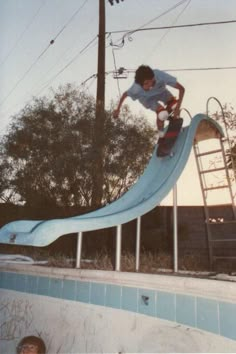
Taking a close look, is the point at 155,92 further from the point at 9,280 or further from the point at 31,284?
the point at 9,280

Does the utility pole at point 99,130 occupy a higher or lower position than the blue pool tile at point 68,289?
higher

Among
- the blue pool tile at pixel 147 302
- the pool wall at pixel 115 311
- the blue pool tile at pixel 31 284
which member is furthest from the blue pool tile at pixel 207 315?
the blue pool tile at pixel 31 284

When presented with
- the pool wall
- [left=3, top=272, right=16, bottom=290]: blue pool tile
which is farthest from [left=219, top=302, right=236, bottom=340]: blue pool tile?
[left=3, top=272, right=16, bottom=290]: blue pool tile

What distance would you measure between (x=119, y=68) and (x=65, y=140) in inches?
115

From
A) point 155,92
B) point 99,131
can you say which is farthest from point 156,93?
point 99,131

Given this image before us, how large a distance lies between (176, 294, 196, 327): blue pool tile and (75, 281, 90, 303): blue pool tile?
32.5 inches

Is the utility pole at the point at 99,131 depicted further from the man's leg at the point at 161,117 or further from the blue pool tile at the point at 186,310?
the blue pool tile at the point at 186,310

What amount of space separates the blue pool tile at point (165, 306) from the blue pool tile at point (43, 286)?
1.18 m

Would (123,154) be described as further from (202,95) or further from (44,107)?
(202,95)

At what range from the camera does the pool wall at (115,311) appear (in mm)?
1965

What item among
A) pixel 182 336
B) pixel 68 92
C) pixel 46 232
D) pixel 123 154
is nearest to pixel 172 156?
pixel 46 232

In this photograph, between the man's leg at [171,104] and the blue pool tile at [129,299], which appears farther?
the man's leg at [171,104]

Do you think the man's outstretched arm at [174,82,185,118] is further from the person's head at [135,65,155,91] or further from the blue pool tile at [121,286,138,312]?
the blue pool tile at [121,286,138,312]

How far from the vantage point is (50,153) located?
27.1ft
